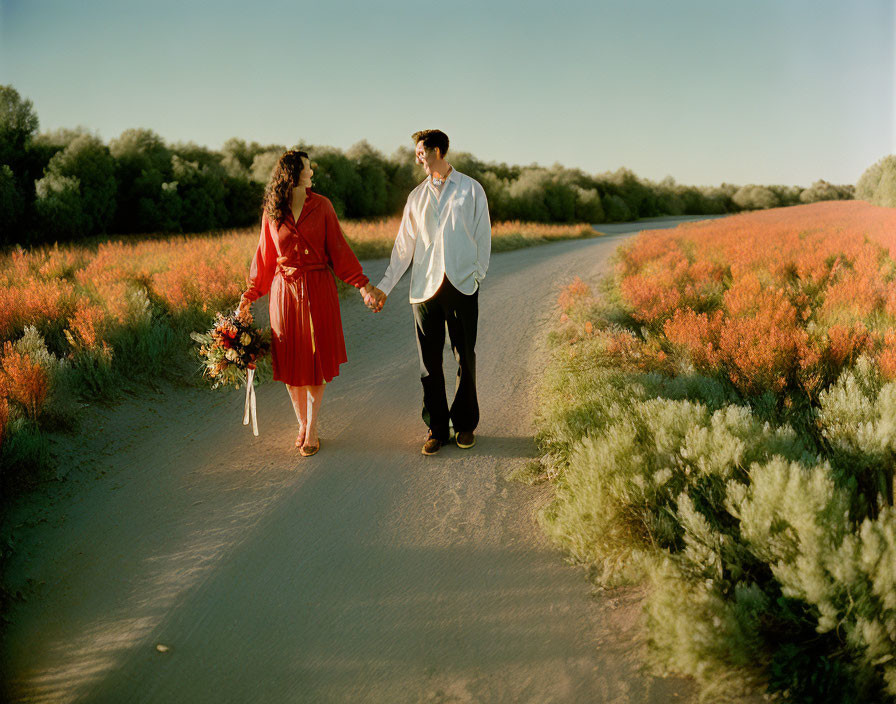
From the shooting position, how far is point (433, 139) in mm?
4125

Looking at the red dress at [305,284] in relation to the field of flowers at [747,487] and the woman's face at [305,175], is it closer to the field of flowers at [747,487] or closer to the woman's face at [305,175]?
the woman's face at [305,175]

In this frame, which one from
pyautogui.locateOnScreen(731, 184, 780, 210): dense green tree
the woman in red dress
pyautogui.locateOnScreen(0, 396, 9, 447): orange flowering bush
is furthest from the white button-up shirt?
pyautogui.locateOnScreen(731, 184, 780, 210): dense green tree

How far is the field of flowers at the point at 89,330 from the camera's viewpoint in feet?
14.7

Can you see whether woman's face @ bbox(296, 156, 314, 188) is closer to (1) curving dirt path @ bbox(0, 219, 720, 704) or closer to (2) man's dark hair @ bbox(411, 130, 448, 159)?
(2) man's dark hair @ bbox(411, 130, 448, 159)

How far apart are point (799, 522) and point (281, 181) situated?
3.82 m

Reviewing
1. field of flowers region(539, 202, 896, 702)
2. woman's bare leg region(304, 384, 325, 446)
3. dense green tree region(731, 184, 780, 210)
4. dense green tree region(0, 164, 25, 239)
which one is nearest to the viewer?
field of flowers region(539, 202, 896, 702)

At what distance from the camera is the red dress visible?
4258 millimetres

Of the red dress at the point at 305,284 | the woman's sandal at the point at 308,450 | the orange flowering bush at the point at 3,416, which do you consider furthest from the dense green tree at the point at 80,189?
the woman's sandal at the point at 308,450

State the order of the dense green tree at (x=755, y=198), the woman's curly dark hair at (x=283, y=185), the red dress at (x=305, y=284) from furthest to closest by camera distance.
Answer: the dense green tree at (x=755, y=198) → the red dress at (x=305, y=284) → the woman's curly dark hair at (x=283, y=185)

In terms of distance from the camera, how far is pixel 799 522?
2502mm

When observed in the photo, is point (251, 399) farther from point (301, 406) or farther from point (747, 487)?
point (747, 487)

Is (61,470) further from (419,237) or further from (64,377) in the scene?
(419,237)

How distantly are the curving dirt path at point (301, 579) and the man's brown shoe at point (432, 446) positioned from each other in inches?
3.2

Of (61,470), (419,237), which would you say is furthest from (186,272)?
(419,237)
